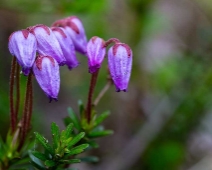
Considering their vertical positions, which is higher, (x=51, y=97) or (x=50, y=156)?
(x=51, y=97)

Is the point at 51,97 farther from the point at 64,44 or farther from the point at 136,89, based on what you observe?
the point at 136,89

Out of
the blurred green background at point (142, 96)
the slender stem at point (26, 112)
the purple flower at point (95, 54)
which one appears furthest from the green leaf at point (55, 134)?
the blurred green background at point (142, 96)

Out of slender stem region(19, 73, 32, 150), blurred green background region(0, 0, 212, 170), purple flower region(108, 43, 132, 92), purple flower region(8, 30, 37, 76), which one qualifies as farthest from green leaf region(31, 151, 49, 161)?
blurred green background region(0, 0, 212, 170)

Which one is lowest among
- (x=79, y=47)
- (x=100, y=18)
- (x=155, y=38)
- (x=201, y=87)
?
(x=79, y=47)

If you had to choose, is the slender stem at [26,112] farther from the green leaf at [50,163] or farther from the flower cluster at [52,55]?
the green leaf at [50,163]

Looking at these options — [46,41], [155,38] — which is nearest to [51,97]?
[46,41]

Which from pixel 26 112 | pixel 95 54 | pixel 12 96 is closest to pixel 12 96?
pixel 12 96

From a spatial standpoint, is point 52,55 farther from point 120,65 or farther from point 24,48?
point 120,65

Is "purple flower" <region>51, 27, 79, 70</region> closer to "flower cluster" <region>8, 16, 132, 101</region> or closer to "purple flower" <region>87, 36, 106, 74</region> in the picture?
"flower cluster" <region>8, 16, 132, 101</region>
